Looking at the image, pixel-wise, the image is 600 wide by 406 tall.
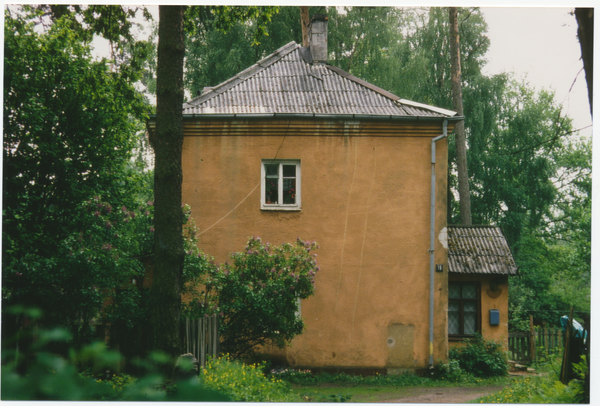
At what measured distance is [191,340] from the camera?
7496 millimetres

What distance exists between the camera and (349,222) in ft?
33.7

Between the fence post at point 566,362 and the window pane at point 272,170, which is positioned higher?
the window pane at point 272,170

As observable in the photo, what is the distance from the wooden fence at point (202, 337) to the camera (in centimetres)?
749

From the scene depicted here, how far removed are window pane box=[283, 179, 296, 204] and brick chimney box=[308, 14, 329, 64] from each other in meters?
3.65

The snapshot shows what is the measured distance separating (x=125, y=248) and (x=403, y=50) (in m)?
15.7

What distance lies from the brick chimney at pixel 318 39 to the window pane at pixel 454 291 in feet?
22.1

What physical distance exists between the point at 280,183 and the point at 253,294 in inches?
120

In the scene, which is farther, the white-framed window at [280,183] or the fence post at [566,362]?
the white-framed window at [280,183]

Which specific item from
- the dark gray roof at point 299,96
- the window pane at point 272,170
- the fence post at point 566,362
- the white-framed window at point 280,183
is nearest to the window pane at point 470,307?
the dark gray roof at point 299,96

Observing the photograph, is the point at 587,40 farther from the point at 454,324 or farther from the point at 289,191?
the point at 454,324

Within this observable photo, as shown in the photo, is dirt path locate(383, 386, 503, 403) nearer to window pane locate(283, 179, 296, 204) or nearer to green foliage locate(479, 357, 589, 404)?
green foliage locate(479, 357, 589, 404)

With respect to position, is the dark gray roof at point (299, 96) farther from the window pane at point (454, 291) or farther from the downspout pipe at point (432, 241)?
the window pane at point (454, 291)

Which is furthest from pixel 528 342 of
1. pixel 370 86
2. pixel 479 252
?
pixel 370 86

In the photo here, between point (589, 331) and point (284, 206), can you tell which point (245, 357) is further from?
point (589, 331)
